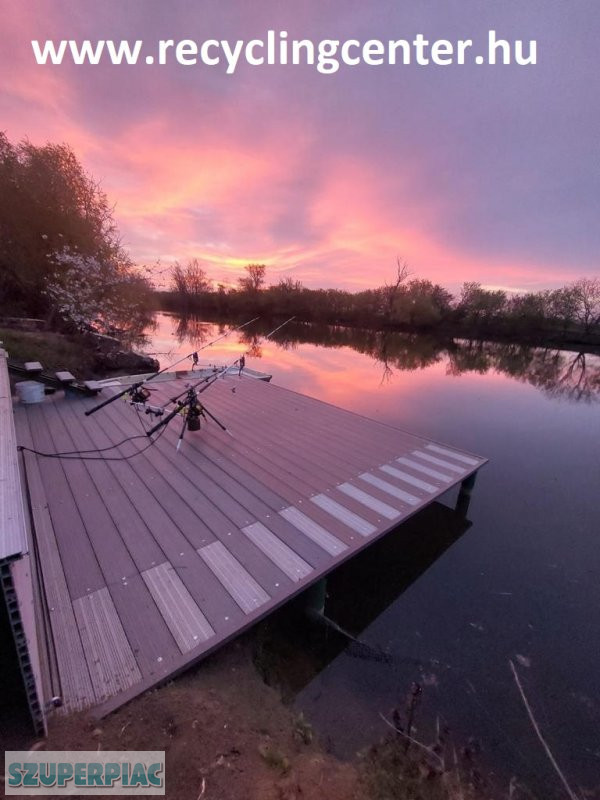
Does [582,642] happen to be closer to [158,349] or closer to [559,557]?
[559,557]

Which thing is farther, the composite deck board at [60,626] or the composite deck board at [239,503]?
the composite deck board at [239,503]

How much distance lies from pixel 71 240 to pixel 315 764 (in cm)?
1969

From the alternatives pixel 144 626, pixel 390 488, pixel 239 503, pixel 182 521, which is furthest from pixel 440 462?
pixel 144 626

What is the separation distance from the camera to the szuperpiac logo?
6.05 ft

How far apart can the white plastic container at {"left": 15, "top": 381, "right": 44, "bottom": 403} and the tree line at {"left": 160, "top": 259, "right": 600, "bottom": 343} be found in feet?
139

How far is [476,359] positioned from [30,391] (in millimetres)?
27946

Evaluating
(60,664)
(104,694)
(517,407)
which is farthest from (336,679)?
(517,407)

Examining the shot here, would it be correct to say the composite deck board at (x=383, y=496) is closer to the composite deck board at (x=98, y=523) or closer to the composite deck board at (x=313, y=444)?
the composite deck board at (x=313, y=444)

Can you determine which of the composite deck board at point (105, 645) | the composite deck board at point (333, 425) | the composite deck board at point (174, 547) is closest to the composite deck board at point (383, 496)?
the composite deck board at point (333, 425)

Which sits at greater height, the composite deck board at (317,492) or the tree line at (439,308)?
the tree line at (439,308)

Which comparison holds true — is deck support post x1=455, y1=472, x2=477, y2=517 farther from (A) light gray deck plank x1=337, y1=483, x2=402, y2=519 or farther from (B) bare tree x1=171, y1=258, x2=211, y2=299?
(B) bare tree x1=171, y1=258, x2=211, y2=299

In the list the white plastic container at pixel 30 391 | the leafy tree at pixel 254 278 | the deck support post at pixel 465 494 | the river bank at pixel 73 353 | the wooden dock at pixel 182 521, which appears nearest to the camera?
the wooden dock at pixel 182 521

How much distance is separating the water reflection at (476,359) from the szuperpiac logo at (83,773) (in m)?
16.0

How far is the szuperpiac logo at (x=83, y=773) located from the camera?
6.05ft
